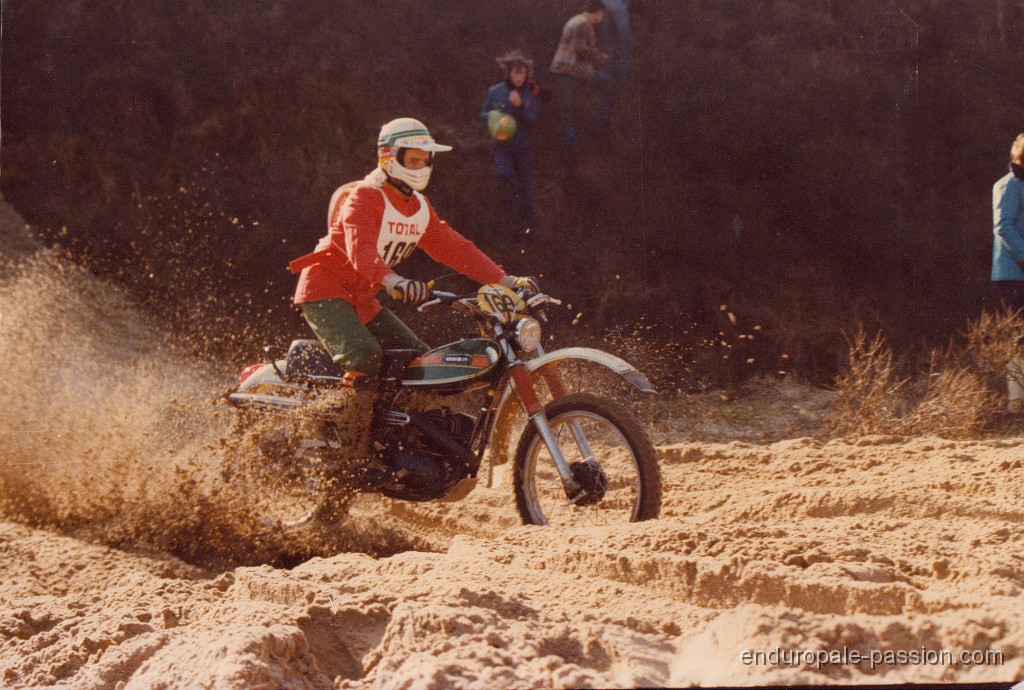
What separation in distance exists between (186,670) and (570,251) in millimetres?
3193

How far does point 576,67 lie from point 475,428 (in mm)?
2163

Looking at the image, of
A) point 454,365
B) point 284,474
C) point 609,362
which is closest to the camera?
point 609,362

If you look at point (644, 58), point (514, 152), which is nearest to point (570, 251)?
point (514, 152)

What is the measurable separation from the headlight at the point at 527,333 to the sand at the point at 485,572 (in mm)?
761

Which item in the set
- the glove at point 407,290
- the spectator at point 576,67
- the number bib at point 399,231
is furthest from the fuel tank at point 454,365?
the spectator at point 576,67

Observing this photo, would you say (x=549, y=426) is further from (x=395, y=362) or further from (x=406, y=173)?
(x=406, y=173)

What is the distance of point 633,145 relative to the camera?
5.84 m

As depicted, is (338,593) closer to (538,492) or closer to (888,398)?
(538,492)

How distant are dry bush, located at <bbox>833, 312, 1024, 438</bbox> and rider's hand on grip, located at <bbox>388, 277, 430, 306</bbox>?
2667 mm

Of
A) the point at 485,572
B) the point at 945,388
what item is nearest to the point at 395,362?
the point at 485,572

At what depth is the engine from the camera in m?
4.68

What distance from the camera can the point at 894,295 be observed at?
602 centimetres

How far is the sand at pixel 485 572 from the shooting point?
3.29 m

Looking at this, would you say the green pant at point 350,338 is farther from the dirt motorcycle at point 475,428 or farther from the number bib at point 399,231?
the number bib at point 399,231
